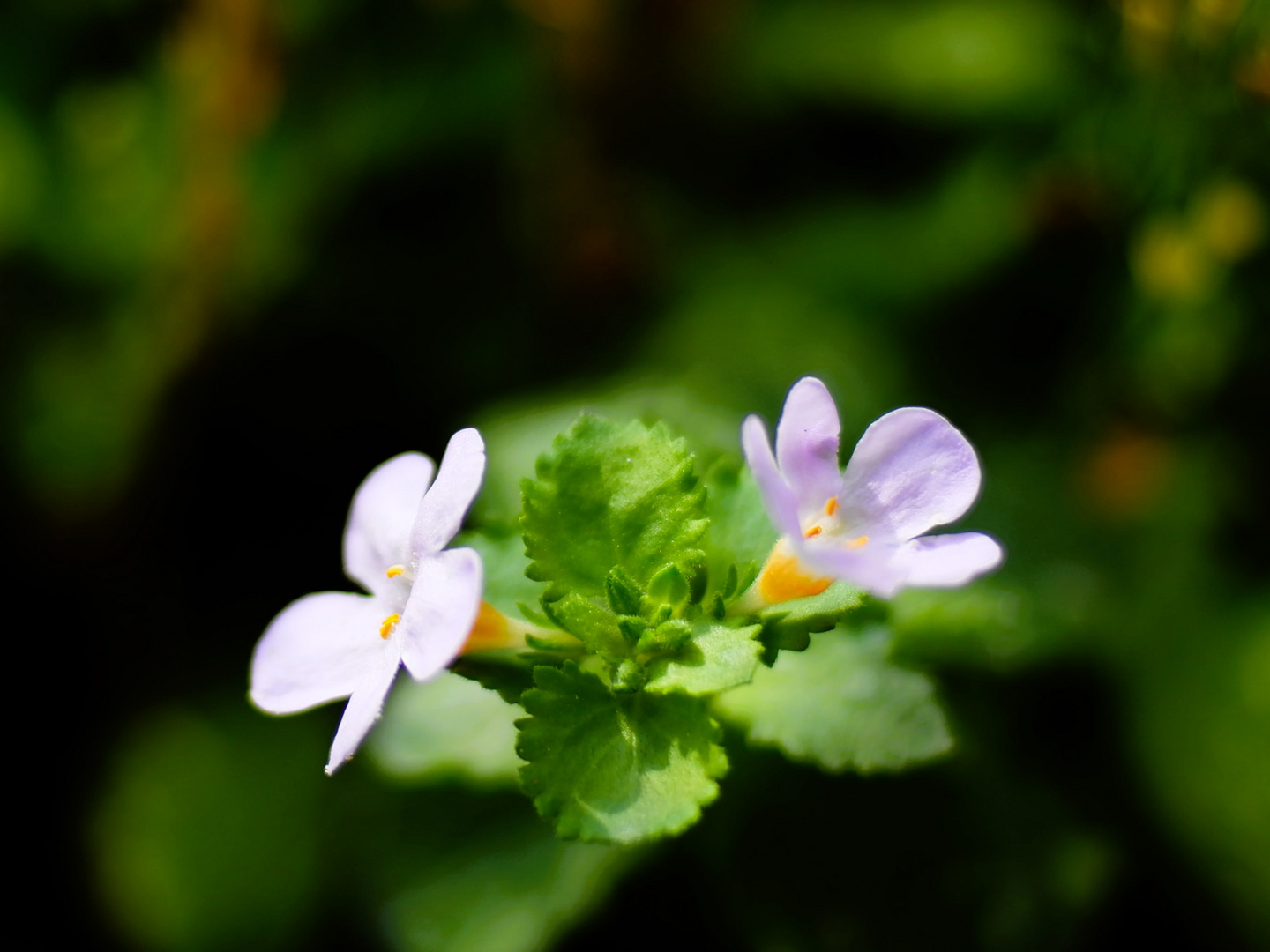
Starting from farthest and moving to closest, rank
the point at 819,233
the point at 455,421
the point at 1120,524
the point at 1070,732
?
the point at 819,233 → the point at 455,421 → the point at 1120,524 → the point at 1070,732

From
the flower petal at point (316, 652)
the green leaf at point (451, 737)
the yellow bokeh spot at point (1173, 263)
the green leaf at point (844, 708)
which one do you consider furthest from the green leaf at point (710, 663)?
the yellow bokeh spot at point (1173, 263)

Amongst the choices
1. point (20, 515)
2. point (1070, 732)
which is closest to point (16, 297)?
point (20, 515)

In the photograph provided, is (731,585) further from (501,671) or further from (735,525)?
(501,671)

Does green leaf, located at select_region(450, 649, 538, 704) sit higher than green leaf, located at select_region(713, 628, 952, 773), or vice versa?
green leaf, located at select_region(450, 649, 538, 704)

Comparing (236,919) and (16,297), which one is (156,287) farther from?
(236,919)

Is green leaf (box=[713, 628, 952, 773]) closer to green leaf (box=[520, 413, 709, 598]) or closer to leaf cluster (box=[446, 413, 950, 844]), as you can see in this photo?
leaf cluster (box=[446, 413, 950, 844])

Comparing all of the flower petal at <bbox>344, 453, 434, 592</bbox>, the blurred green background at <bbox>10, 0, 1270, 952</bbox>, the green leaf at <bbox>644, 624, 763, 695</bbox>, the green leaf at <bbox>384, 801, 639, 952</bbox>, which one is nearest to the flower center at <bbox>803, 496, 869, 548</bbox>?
the green leaf at <bbox>644, 624, 763, 695</bbox>
